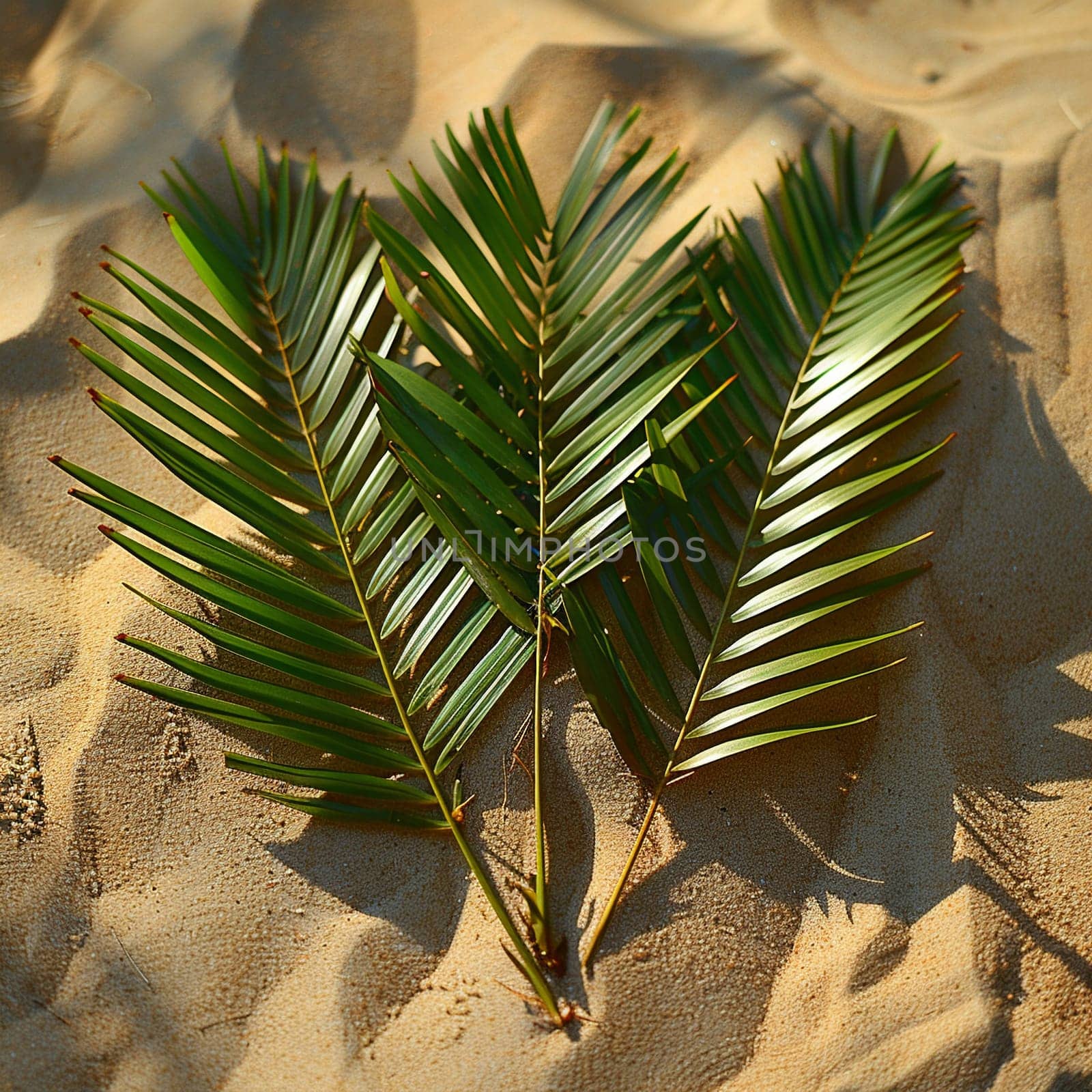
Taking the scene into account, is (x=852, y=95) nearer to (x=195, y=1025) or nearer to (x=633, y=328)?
(x=633, y=328)

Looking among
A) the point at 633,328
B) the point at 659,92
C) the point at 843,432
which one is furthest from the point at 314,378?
the point at 659,92

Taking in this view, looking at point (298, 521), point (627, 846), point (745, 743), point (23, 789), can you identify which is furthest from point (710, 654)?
point (23, 789)

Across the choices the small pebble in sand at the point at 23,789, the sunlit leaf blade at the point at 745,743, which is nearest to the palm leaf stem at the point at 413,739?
the sunlit leaf blade at the point at 745,743

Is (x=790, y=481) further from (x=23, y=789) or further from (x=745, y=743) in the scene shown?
(x=23, y=789)

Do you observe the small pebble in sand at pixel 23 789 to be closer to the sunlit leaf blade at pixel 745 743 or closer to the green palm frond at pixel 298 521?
the green palm frond at pixel 298 521

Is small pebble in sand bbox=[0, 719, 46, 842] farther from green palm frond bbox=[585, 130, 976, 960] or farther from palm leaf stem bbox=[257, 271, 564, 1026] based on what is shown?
green palm frond bbox=[585, 130, 976, 960]

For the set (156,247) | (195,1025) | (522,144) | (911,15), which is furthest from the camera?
(911,15)

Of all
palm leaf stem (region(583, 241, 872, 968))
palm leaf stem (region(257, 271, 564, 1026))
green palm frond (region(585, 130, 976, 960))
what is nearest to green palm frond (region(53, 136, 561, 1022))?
palm leaf stem (region(257, 271, 564, 1026))
